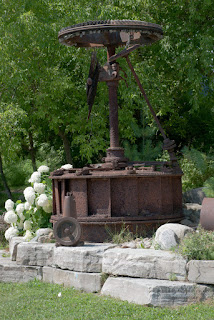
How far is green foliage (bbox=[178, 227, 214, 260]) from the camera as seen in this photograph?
583 centimetres

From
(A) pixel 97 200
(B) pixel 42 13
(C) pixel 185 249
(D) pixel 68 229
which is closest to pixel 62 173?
(A) pixel 97 200

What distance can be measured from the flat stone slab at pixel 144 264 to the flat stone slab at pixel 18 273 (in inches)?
51.8

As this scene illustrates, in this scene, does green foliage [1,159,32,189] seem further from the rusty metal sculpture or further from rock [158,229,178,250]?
rock [158,229,178,250]

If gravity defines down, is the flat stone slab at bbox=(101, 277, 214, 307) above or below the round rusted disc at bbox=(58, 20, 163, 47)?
below

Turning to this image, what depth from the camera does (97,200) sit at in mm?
7258

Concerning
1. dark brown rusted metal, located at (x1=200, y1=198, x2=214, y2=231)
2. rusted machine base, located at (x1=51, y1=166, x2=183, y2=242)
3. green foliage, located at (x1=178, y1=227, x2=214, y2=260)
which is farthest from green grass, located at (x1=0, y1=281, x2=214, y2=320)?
dark brown rusted metal, located at (x1=200, y1=198, x2=214, y2=231)

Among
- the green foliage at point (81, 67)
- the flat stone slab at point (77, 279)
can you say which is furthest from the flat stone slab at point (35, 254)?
the green foliage at point (81, 67)

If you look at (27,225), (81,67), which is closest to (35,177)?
(27,225)

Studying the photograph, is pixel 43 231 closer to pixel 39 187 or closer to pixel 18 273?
pixel 18 273

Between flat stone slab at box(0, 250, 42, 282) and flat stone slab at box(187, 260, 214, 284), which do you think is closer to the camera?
flat stone slab at box(187, 260, 214, 284)

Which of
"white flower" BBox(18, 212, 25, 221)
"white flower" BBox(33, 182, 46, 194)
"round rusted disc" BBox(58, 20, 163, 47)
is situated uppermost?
"round rusted disc" BBox(58, 20, 163, 47)

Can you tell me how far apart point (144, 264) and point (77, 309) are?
0.97 meters

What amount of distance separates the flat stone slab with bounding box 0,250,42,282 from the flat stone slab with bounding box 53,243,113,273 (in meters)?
0.54

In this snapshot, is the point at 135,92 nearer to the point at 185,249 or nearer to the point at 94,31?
the point at 94,31
